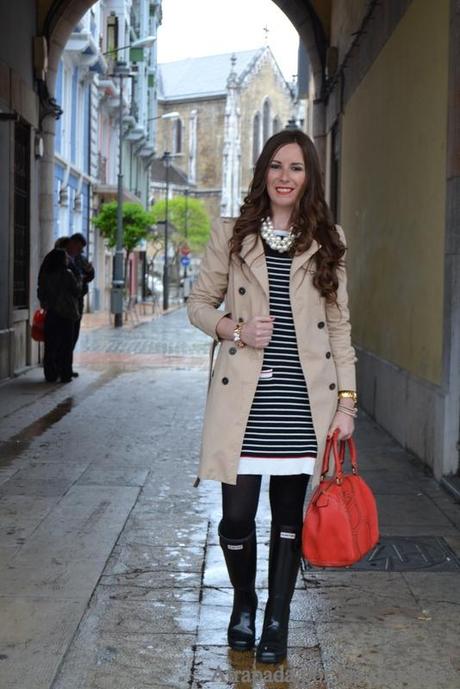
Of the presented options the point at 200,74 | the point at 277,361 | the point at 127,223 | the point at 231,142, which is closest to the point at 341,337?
the point at 277,361

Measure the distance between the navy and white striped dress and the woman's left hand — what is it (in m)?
0.08

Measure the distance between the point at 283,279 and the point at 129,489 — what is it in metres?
3.71

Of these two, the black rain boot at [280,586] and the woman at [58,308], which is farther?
the woman at [58,308]

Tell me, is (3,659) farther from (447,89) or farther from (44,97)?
(44,97)

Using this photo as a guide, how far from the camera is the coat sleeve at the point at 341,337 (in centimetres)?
426

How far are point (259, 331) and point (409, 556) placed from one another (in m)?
2.34

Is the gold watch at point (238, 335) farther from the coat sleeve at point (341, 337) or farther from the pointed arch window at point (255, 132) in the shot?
the pointed arch window at point (255, 132)

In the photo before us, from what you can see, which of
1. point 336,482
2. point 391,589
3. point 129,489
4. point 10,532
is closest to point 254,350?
point 336,482

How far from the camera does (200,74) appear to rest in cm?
→ 10150

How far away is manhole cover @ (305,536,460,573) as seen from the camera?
18.5ft

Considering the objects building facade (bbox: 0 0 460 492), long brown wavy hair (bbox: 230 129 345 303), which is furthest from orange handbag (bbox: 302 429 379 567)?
building facade (bbox: 0 0 460 492)

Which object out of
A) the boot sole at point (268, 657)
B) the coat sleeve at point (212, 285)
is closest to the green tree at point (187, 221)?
the coat sleeve at point (212, 285)

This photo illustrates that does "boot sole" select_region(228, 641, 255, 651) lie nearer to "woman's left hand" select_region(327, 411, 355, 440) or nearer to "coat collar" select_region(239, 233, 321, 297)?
"woman's left hand" select_region(327, 411, 355, 440)

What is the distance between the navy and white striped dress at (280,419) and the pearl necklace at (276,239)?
0.94 feet
